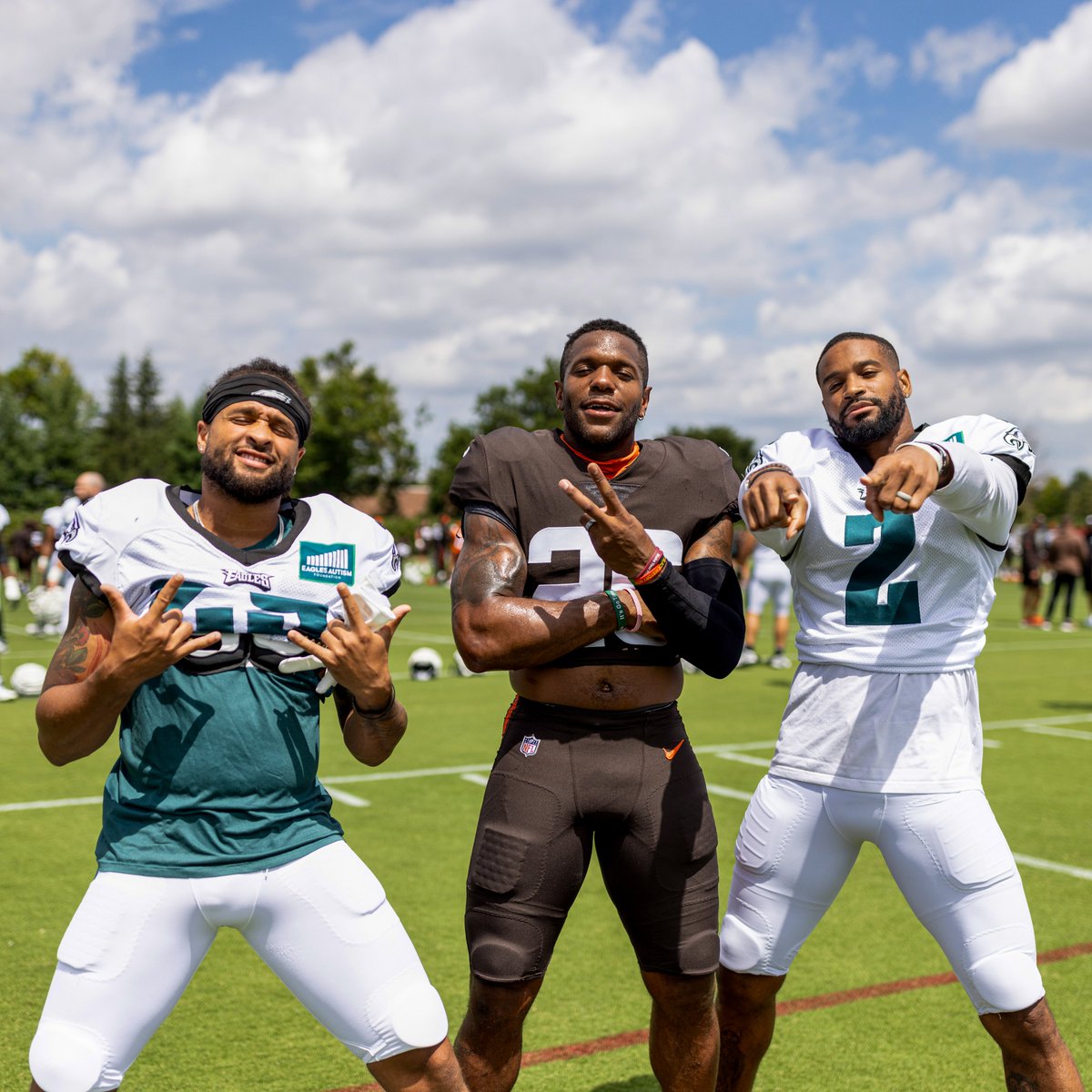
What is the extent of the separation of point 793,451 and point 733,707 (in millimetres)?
8622

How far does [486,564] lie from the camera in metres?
3.38

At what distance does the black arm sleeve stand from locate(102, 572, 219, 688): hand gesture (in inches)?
46.4

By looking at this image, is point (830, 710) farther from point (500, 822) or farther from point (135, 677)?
point (135, 677)

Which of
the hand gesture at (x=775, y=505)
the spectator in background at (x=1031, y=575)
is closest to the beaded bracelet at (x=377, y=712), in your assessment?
the hand gesture at (x=775, y=505)

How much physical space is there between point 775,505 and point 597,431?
538mm

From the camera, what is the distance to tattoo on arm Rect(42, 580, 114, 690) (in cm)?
290

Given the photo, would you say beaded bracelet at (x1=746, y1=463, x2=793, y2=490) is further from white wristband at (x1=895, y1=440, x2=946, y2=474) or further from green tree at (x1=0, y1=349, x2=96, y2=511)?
green tree at (x1=0, y1=349, x2=96, y2=511)

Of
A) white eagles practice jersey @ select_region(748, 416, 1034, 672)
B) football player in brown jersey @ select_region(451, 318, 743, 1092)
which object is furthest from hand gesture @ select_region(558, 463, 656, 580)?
white eagles practice jersey @ select_region(748, 416, 1034, 672)

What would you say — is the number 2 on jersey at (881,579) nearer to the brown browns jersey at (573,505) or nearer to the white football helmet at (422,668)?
the brown browns jersey at (573,505)

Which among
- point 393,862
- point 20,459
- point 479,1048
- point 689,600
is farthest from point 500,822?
point 20,459

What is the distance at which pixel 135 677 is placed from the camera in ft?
9.05

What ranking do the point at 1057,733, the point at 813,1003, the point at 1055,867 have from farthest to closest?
the point at 1057,733 < the point at 1055,867 < the point at 813,1003

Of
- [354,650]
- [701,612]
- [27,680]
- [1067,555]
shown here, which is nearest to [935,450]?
[701,612]

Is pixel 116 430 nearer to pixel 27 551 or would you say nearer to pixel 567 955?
pixel 27 551
